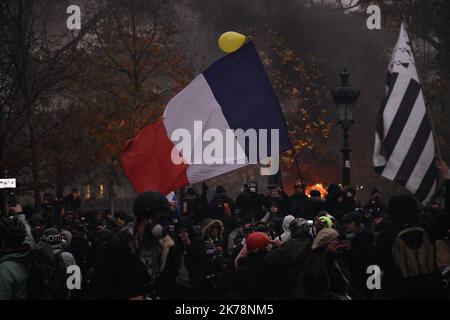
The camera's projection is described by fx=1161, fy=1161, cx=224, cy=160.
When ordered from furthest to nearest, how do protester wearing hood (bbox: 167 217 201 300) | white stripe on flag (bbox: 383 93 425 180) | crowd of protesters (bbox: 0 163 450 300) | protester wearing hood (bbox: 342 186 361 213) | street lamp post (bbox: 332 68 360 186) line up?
street lamp post (bbox: 332 68 360 186)
protester wearing hood (bbox: 342 186 361 213)
protester wearing hood (bbox: 167 217 201 300)
white stripe on flag (bbox: 383 93 425 180)
crowd of protesters (bbox: 0 163 450 300)

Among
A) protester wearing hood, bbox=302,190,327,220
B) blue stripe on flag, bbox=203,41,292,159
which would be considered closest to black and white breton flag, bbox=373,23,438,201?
blue stripe on flag, bbox=203,41,292,159

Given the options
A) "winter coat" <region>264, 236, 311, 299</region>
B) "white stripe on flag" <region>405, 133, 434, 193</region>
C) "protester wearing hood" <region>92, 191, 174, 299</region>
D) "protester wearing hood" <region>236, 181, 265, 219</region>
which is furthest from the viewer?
"protester wearing hood" <region>236, 181, 265, 219</region>

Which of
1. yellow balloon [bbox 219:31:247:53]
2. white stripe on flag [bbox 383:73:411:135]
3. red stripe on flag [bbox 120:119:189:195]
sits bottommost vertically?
red stripe on flag [bbox 120:119:189:195]

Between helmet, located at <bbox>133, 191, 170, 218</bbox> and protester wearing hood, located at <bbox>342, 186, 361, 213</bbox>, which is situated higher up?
protester wearing hood, located at <bbox>342, 186, 361, 213</bbox>

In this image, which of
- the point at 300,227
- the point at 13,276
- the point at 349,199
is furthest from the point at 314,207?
the point at 13,276

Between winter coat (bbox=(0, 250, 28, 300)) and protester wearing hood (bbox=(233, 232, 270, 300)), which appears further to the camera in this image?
protester wearing hood (bbox=(233, 232, 270, 300))

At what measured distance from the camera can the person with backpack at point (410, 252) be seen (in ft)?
28.7

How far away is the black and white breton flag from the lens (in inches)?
375

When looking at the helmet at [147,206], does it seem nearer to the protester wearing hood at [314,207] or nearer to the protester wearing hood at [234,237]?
the protester wearing hood at [234,237]

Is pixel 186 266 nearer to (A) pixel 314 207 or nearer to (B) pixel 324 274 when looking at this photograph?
(A) pixel 314 207

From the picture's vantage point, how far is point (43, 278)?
9359mm

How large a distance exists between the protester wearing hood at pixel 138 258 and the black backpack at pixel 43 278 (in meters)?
1.44

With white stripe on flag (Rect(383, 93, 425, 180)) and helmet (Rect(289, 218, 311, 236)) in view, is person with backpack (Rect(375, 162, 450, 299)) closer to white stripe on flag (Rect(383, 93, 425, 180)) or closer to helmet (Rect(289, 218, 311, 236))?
white stripe on flag (Rect(383, 93, 425, 180))

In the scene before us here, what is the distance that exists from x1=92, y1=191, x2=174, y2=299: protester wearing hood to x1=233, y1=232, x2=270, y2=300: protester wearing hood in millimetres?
1360
